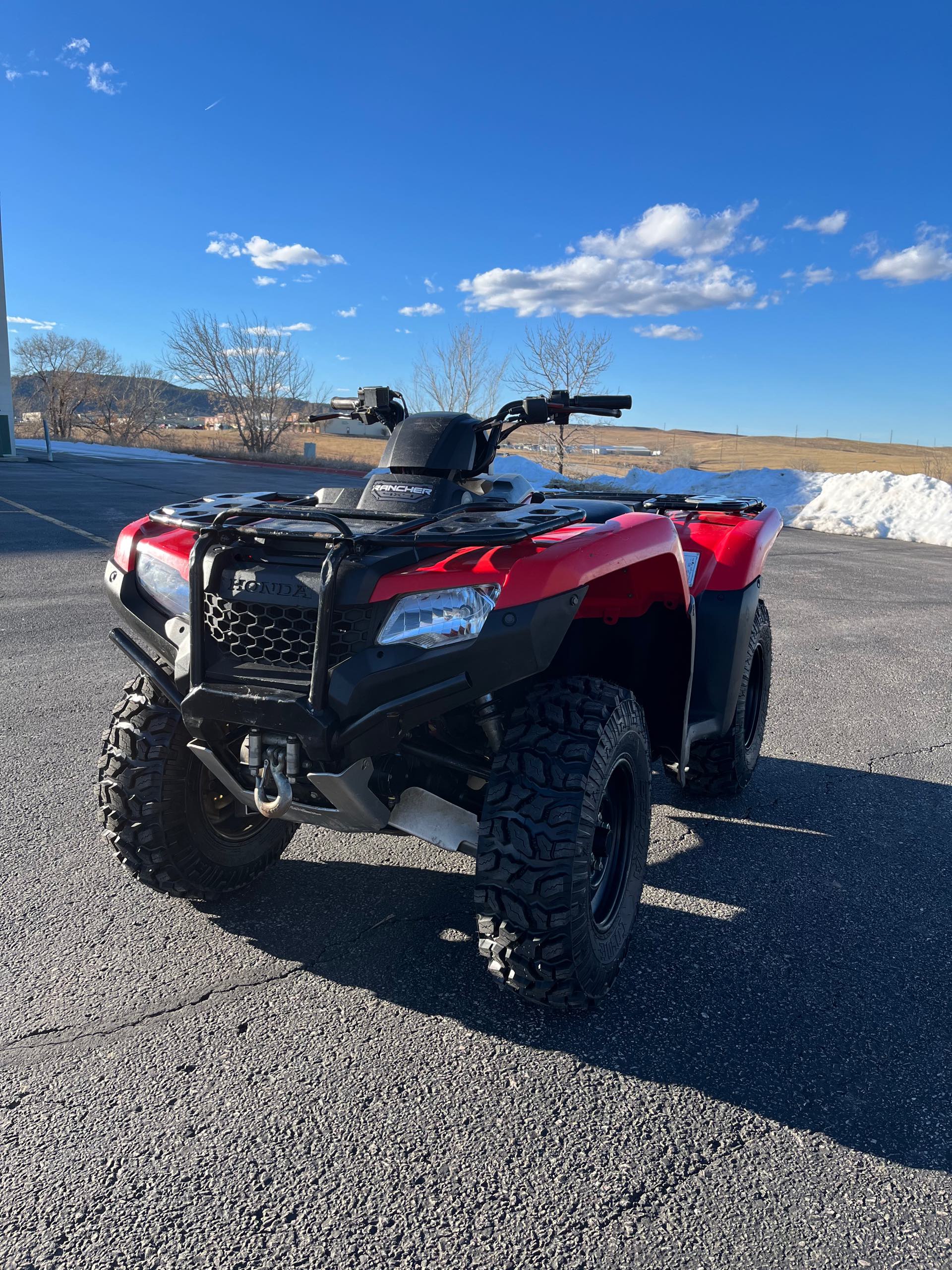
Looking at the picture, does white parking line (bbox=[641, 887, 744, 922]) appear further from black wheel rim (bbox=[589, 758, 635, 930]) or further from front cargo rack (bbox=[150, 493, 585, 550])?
Answer: front cargo rack (bbox=[150, 493, 585, 550])

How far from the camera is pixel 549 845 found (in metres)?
2.25

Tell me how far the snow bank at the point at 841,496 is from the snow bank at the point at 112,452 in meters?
15.3

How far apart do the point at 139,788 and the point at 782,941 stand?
2067 mm

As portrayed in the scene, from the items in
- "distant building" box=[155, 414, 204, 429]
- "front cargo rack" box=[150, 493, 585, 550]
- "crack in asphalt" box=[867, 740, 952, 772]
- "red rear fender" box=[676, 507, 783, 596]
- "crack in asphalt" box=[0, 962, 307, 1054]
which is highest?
"distant building" box=[155, 414, 204, 429]

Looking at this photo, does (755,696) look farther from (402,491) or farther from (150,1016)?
(150,1016)

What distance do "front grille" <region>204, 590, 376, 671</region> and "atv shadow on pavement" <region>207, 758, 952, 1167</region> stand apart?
98cm

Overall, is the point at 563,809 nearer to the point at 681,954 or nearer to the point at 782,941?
the point at 681,954

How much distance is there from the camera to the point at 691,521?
13.1 feet

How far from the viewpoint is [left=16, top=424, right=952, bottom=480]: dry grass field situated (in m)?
38.4

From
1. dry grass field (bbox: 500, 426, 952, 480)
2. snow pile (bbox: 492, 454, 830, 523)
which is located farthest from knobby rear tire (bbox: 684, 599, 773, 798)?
dry grass field (bbox: 500, 426, 952, 480)

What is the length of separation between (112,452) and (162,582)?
36180mm

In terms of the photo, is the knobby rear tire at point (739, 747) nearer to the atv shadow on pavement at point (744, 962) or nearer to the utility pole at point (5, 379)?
the atv shadow on pavement at point (744, 962)

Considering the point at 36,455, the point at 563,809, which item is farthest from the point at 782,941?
the point at 36,455

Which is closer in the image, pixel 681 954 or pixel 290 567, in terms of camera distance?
pixel 290 567
